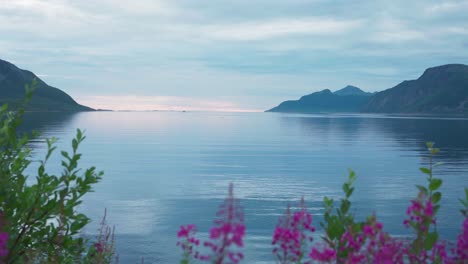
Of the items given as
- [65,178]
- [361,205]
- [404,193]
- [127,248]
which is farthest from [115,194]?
[65,178]

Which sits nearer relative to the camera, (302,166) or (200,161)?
(302,166)

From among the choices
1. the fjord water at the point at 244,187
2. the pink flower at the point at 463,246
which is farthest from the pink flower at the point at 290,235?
the fjord water at the point at 244,187

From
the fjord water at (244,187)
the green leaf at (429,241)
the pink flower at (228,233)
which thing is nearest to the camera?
the pink flower at (228,233)

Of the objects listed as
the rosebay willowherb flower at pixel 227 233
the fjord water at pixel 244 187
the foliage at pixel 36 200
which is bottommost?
the fjord water at pixel 244 187

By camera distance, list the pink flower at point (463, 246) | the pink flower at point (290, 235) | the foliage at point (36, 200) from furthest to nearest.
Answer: the foliage at point (36, 200)
the pink flower at point (290, 235)
the pink flower at point (463, 246)

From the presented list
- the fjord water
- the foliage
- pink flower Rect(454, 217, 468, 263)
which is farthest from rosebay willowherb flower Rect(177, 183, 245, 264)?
the fjord water

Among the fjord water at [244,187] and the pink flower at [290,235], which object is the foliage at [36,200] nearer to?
the pink flower at [290,235]

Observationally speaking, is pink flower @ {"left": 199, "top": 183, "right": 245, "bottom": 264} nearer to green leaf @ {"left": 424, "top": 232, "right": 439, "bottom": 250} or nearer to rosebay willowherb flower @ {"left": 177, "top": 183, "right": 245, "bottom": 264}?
rosebay willowherb flower @ {"left": 177, "top": 183, "right": 245, "bottom": 264}

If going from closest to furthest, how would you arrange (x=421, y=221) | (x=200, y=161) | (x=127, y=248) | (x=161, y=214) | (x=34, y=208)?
(x=421, y=221) < (x=34, y=208) < (x=127, y=248) < (x=161, y=214) < (x=200, y=161)

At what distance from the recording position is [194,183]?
130ft

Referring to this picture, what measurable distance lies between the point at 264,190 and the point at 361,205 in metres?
7.77

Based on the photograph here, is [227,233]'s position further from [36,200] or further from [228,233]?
[36,200]

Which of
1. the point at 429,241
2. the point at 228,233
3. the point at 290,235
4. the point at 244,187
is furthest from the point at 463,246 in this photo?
the point at 244,187

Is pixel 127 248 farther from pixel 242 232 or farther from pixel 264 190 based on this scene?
pixel 242 232
